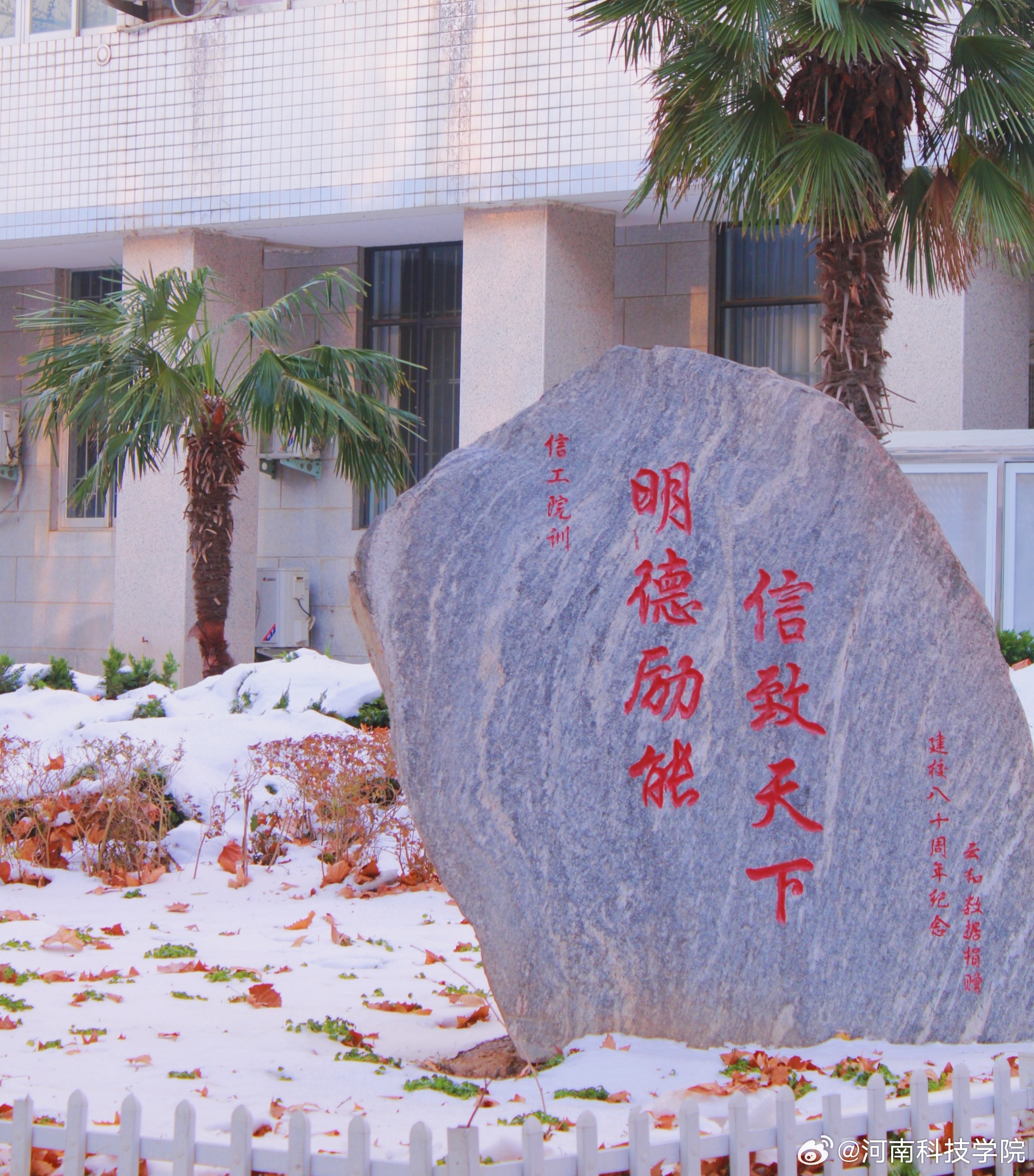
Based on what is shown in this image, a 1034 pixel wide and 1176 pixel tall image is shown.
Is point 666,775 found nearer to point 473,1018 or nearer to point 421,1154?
point 473,1018

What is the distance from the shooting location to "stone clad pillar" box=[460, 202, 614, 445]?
13352 millimetres

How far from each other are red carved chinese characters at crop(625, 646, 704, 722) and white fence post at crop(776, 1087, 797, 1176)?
58.6 inches

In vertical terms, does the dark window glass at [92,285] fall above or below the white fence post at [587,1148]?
above

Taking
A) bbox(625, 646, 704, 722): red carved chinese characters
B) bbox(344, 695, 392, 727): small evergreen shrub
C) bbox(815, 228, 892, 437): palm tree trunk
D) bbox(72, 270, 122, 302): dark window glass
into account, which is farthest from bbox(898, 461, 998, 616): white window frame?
bbox(72, 270, 122, 302): dark window glass

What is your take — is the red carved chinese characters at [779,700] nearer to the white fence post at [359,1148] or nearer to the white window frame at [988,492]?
the white fence post at [359,1148]

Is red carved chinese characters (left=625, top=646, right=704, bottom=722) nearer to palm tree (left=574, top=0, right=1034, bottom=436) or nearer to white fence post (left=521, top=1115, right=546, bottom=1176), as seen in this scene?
white fence post (left=521, top=1115, right=546, bottom=1176)

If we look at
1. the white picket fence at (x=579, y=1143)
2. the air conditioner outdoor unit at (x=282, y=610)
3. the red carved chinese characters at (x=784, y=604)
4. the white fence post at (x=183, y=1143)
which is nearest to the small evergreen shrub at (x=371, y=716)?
the air conditioner outdoor unit at (x=282, y=610)

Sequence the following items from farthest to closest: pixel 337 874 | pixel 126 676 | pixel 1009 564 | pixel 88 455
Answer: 1. pixel 88 455
2. pixel 126 676
3. pixel 1009 564
4. pixel 337 874

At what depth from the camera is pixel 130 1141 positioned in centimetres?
343

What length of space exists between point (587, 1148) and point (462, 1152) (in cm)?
28

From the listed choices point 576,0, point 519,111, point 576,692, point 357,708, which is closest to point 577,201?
point 519,111

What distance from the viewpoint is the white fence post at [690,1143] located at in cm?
343

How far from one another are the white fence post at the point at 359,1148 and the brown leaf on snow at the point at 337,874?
477 centimetres

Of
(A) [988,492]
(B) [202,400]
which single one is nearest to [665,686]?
(B) [202,400]
